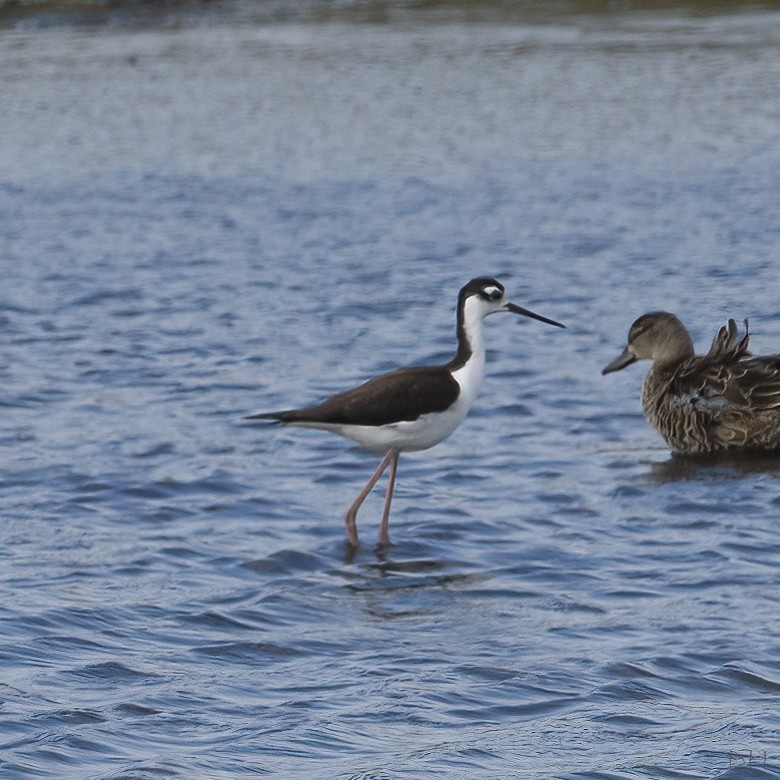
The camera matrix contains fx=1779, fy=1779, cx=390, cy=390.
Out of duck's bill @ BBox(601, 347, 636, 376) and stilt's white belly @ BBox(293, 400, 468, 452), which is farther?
duck's bill @ BBox(601, 347, 636, 376)

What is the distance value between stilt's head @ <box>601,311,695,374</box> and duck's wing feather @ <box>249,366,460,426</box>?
2138mm

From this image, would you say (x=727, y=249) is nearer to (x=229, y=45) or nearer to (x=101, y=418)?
(x=101, y=418)

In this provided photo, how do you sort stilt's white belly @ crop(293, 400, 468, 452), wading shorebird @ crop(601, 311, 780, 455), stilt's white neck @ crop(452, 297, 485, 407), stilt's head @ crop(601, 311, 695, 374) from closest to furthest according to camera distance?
stilt's white belly @ crop(293, 400, 468, 452) → stilt's white neck @ crop(452, 297, 485, 407) → wading shorebird @ crop(601, 311, 780, 455) → stilt's head @ crop(601, 311, 695, 374)

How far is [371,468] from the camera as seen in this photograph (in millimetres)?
→ 10906

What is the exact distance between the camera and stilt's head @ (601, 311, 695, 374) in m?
11.3

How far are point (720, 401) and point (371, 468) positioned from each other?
2.15 m

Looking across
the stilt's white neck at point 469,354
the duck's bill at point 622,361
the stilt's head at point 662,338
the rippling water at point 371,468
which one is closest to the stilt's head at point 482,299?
the stilt's white neck at point 469,354

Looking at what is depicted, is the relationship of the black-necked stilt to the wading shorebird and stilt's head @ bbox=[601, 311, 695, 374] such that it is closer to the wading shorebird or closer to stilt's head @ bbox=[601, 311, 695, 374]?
the wading shorebird

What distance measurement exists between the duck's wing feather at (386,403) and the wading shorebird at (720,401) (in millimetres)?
1753

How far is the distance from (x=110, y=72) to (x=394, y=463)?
26.2 meters

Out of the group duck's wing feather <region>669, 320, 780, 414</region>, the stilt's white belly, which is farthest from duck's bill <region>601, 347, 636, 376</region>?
the stilt's white belly

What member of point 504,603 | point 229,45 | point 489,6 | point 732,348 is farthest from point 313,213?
point 489,6

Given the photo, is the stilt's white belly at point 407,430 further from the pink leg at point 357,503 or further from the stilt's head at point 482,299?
the stilt's head at point 482,299

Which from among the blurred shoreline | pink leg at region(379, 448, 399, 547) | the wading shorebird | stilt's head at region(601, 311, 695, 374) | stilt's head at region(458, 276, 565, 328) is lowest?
pink leg at region(379, 448, 399, 547)
